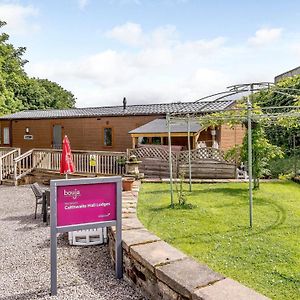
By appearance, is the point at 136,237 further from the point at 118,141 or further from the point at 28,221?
the point at 118,141

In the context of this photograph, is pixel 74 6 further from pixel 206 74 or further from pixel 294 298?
pixel 206 74

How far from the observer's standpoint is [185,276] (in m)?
2.93

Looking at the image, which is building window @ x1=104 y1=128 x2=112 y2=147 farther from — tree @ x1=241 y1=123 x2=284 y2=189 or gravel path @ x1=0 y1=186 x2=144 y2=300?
gravel path @ x1=0 y1=186 x2=144 y2=300

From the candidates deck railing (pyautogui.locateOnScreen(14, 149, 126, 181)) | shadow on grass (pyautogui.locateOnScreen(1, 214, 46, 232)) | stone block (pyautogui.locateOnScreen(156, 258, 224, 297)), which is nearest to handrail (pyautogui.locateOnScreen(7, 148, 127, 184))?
deck railing (pyautogui.locateOnScreen(14, 149, 126, 181))

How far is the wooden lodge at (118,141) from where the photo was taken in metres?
11.9

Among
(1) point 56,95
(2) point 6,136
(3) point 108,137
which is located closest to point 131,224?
(3) point 108,137

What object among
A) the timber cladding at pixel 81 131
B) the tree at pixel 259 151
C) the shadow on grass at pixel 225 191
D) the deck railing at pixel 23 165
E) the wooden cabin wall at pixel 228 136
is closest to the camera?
the shadow on grass at pixel 225 191

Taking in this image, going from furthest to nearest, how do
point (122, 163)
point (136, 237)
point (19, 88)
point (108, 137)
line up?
point (19, 88), point (108, 137), point (122, 163), point (136, 237)

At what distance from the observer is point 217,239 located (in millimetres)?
4531

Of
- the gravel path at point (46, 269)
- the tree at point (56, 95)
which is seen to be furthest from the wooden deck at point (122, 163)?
the tree at point (56, 95)

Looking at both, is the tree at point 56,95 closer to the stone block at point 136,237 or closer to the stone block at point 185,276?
the stone block at point 136,237

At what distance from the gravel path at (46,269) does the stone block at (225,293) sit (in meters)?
1.17

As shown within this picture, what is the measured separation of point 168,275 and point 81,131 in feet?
53.7

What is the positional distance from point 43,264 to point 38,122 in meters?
16.5
